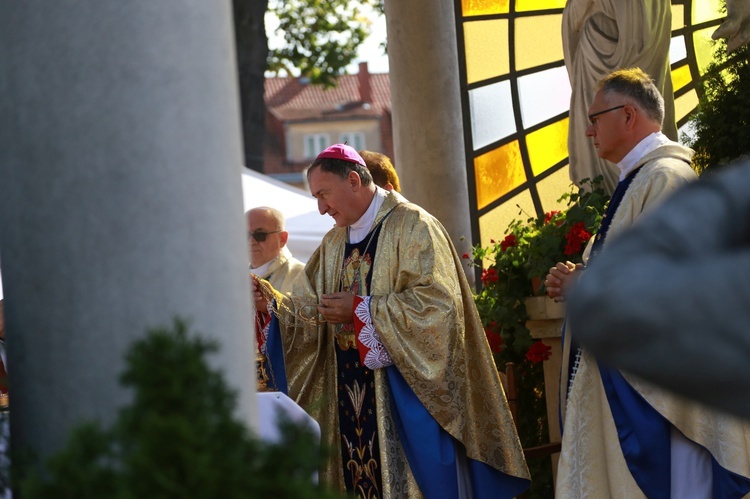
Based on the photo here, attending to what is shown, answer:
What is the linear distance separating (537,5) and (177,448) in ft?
27.3

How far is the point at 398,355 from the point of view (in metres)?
5.17

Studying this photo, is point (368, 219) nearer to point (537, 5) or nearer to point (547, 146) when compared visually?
point (547, 146)

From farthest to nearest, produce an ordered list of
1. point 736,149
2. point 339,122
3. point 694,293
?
point 339,122 < point 736,149 < point 694,293

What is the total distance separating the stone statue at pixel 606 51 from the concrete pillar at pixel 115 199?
17.2 ft

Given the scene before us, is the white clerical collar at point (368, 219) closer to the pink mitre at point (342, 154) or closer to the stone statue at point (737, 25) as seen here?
the pink mitre at point (342, 154)

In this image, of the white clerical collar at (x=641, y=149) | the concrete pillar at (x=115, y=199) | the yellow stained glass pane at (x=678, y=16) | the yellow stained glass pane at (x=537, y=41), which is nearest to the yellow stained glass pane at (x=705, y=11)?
the yellow stained glass pane at (x=678, y=16)

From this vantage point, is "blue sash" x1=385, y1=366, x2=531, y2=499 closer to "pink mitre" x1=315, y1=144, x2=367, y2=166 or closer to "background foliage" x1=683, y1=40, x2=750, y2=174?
"pink mitre" x1=315, y1=144, x2=367, y2=166

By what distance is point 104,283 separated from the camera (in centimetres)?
210

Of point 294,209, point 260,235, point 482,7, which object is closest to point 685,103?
point 482,7

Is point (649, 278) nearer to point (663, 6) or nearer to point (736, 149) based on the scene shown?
point (736, 149)

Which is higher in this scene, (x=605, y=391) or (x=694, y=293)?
(x=694, y=293)

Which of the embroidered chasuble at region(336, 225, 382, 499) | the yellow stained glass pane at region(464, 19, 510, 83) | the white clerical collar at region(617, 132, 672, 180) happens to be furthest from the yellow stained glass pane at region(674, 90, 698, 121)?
the embroidered chasuble at region(336, 225, 382, 499)

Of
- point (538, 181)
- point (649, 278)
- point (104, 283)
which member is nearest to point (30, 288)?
point (104, 283)

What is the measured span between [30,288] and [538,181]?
7512mm
